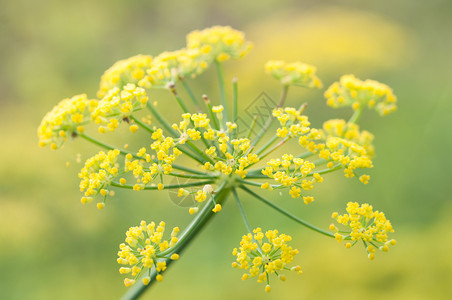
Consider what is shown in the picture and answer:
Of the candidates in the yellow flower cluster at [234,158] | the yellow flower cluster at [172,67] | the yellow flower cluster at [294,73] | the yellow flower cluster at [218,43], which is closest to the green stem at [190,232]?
the yellow flower cluster at [234,158]

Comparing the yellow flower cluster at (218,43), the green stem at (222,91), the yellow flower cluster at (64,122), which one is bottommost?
the green stem at (222,91)

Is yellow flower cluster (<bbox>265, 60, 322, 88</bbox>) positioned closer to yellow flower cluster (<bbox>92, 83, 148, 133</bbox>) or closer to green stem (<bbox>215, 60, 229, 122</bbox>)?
green stem (<bbox>215, 60, 229, 122</bbox>)

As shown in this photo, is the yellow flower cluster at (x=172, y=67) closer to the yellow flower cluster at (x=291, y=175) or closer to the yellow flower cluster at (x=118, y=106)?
the yellow flower cluster at (x=118, y=106)

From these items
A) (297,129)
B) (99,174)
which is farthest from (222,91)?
(99,174)

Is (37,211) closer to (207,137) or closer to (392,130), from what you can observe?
(207,137)

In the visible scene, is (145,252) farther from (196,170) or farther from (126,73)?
(126,73)

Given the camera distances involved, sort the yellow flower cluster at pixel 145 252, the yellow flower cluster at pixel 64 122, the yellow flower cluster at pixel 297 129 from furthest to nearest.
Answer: the yellow flower cluster at pixel 64 122 → the yellow flower cluster at pixel 297 129 → the yellow flower cluster at pixel 145 252

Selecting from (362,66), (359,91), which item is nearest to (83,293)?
(359,91)
